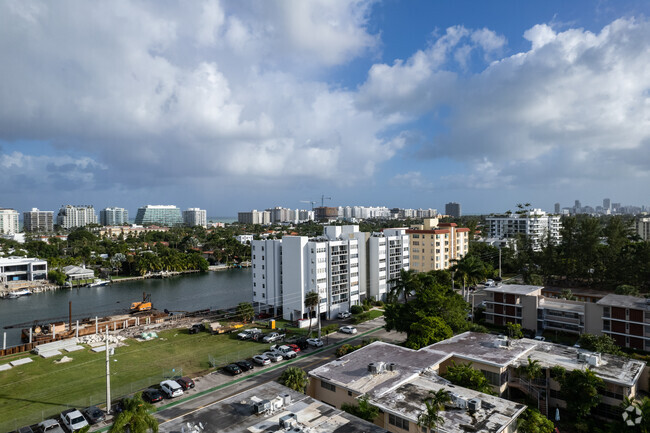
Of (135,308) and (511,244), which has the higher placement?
(511,244)

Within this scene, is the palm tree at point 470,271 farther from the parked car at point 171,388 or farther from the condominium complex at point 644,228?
the condominium complex at point 644,228

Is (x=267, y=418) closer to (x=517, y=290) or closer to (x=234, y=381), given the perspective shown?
(x=234, y=381)

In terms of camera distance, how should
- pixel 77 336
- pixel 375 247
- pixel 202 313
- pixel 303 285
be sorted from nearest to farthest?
pixel 77 336, pixel 303 285, pixel 202 313, pixel 375 247

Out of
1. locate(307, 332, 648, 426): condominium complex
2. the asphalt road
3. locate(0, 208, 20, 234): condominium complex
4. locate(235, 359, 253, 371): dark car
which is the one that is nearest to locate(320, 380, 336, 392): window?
locate(307, 332, 648, 426): condominium complex

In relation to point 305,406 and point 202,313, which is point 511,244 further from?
point 305,406

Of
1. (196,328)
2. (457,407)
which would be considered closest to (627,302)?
(457,407)

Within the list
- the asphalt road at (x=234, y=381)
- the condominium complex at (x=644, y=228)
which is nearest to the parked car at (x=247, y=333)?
A: the asphalt road at (x=234, y=381)

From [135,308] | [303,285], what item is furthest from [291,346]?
[135,308]
